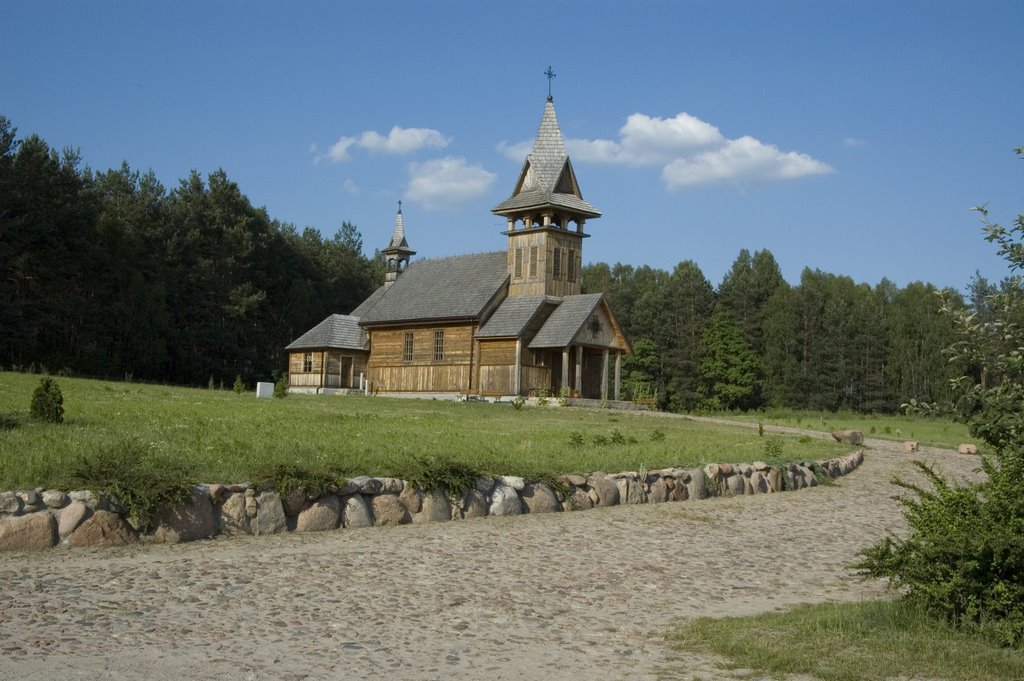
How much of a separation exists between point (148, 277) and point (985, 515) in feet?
208

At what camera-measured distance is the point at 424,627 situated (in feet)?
26.0

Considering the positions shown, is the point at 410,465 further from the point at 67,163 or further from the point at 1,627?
the point at 67,163

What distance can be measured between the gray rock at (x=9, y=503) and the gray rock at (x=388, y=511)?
13.5 feet

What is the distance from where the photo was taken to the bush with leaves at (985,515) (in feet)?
22.0

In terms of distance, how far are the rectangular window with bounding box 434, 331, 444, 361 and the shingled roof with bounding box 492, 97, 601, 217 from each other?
22.2 feet

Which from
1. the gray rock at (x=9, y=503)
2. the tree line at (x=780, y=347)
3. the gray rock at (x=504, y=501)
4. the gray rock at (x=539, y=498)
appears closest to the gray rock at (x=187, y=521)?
the gray rock at (x=9, y=503)

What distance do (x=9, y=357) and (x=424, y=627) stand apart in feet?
158

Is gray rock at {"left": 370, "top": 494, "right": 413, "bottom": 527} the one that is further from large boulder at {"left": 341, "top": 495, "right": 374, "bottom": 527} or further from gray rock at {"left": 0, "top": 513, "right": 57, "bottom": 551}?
gray rock at {"left": 0, "top": 513, "right": 57, "bottom": 551}

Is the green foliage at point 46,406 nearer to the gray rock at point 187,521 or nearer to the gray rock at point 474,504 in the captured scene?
the gray rock at point 187,521

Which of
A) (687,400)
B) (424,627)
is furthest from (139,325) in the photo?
(424,627)

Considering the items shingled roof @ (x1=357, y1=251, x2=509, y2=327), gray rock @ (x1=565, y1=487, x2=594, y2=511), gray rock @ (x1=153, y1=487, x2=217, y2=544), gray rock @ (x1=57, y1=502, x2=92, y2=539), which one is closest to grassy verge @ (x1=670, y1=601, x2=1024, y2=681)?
gray rock @ (x1=153, y1=487, x2=217, y2=544)

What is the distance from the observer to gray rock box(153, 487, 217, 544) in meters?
10.5

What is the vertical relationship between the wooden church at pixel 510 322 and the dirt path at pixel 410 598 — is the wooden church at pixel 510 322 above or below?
above

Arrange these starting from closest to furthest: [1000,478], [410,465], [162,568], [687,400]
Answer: [1000,478] < [162,568] < [410,465] < [687,400]
